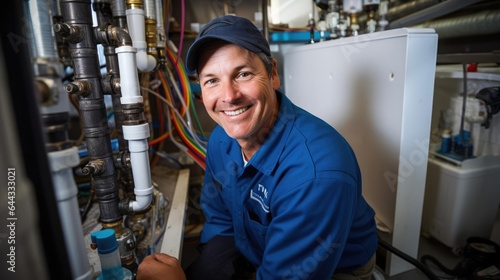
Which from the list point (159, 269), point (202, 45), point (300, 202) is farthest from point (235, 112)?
point (159, 269)

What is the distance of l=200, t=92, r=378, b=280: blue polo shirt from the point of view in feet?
1.84

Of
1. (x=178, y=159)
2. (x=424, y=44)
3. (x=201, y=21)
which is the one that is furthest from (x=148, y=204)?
(x=201, y=21)

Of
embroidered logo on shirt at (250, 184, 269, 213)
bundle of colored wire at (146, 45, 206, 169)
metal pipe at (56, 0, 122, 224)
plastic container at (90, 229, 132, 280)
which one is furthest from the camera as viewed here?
bundle of colored wire at (146, 45, 206, 169)

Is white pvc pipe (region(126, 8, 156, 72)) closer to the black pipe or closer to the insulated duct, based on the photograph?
the black pipe

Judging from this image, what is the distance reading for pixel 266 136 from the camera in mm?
748

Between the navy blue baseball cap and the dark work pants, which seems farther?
the dark work pants

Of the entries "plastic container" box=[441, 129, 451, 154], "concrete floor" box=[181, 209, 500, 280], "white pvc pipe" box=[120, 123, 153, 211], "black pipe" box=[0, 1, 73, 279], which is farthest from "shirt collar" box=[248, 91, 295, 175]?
"plastic container" box=[441, 129, 451, 154]

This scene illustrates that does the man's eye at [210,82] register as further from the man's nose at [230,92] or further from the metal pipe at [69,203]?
the metal pipe at [69,203]

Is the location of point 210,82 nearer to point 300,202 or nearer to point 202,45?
point 202,45

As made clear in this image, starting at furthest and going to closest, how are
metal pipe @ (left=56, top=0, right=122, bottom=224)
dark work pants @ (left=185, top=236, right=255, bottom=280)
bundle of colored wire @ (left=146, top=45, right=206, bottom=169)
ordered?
bundle of colored wire @ (left=146, top=45, right=206, bottom=169)
dark work pants @ (left=185, top=236, right=255, bottom=280)
metal pipe @ (left=56, top=0, right=122, bottom=224)

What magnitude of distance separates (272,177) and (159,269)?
331 mm

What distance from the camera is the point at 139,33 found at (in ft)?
2.56

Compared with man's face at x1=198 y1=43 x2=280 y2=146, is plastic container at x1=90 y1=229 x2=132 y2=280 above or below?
below

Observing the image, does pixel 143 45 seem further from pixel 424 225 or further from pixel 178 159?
pixel 424 225
